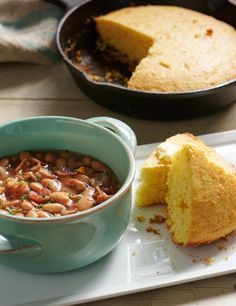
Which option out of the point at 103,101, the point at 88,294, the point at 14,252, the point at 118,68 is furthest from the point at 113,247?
the point at 118,68

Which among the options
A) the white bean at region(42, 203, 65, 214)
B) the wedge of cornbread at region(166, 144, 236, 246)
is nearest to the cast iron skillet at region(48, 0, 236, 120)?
the wedge of cornbread at region(166, 144, 236, 246)

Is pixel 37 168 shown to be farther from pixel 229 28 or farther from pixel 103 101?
pixel 229 28

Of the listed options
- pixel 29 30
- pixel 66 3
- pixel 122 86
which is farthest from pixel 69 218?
pixel 29 30

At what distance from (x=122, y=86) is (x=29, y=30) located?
697 mm

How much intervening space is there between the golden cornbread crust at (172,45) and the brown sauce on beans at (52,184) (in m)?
0.67

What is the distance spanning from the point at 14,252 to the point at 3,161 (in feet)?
0.94

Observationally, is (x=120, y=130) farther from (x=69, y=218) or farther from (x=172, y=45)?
(x=172, y=45)

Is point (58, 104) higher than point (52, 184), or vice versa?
point (52, 184)

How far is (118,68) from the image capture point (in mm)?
2447

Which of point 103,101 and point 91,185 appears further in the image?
point 103,101

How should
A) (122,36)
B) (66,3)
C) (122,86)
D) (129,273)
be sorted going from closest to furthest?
(129,273)
(122,86)
(66,3)
(122,36)

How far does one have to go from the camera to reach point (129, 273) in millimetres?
1340

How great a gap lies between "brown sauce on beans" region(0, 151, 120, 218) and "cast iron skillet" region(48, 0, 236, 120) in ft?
1.54

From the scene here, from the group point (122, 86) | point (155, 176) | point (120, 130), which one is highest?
point (120, 130)
